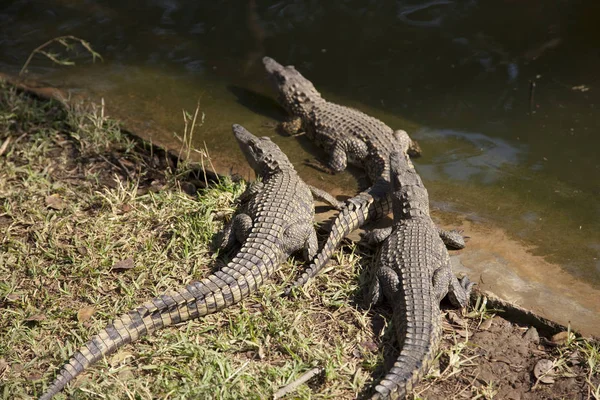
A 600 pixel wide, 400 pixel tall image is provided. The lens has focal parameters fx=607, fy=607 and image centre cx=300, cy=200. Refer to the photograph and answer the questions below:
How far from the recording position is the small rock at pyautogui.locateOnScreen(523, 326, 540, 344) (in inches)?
158

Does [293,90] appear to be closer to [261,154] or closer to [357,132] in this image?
[357,132]

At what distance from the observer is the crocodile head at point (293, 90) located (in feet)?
22.1

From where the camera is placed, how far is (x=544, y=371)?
3.78 m

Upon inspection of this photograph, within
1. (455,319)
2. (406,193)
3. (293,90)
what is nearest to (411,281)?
(455,319)

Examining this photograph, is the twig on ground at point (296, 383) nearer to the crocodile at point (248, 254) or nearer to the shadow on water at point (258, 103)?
the crocodile at point (248, 254)

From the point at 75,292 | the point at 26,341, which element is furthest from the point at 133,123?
the point at 26,341

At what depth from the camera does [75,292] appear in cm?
433

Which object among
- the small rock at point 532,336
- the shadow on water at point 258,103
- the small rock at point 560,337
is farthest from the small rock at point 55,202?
the small rock at point 560,337

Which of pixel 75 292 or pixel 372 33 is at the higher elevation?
pixel 372 33

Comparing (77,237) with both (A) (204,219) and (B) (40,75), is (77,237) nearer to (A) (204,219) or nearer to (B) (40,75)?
(A) (204,219)

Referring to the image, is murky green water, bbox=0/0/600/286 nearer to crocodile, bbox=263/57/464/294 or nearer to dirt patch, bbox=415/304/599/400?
crocodile, bbox=263/57/464/294

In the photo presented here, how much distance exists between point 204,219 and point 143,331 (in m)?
1.26

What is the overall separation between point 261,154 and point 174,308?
6.40ft

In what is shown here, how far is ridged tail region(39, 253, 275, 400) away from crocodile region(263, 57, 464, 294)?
0.33 metres
